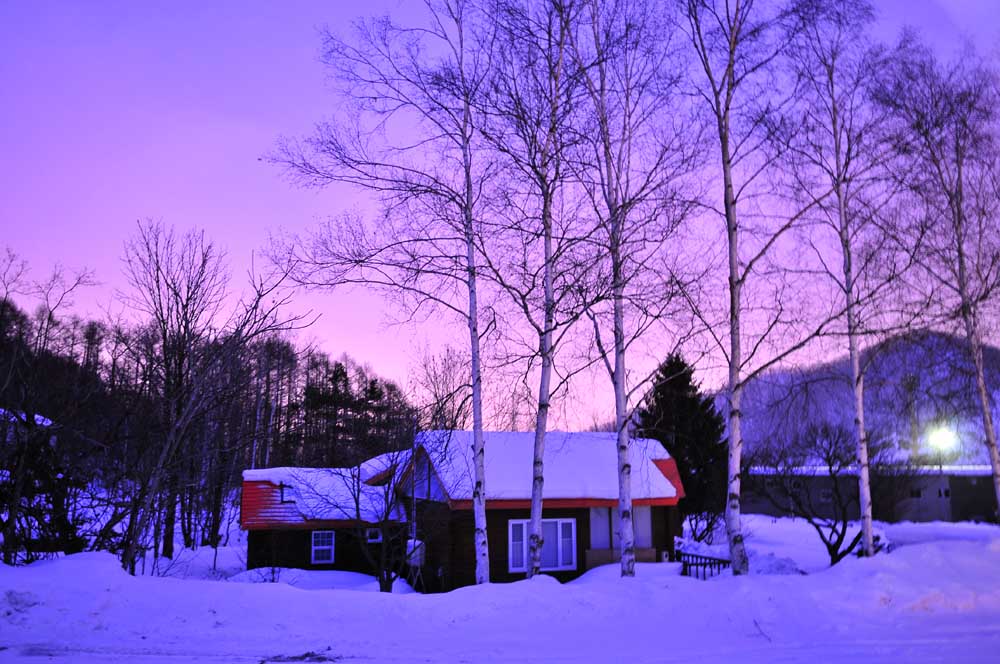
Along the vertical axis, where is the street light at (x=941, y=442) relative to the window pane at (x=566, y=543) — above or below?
above

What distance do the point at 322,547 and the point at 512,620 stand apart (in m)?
17.2

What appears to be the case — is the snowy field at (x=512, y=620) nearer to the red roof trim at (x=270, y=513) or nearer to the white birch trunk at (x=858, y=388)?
the white birch trunk at (x=858, y=388)

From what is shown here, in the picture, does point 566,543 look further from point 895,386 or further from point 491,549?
point 895,386

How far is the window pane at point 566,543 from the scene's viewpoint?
782 inches

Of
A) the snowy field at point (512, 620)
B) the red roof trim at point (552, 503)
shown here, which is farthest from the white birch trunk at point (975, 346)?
the red roof trim at point (552, 503)

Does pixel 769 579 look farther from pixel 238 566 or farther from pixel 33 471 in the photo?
pixel 238 566

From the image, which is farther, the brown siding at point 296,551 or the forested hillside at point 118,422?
the brown siding at point 296,551

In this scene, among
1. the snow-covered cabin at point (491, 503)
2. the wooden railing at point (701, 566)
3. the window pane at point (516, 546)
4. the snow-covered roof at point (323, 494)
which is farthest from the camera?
the snow-covered roof at point (323, 494)

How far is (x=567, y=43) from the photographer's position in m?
12.4

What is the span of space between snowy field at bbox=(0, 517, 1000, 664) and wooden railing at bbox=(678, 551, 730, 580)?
28.4 feet

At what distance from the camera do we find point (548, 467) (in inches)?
814

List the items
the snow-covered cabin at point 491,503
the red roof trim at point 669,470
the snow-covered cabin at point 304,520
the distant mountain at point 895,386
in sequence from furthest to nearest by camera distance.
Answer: the red roof trim at point 669,470
the snow-covered cabin at point 304,520
the snow-covered cabin at point 491,503
the distant mountain at point 895,386

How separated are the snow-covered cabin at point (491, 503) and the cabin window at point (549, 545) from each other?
0.03 m

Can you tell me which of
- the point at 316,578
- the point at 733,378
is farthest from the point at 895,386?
the point at 316,578
